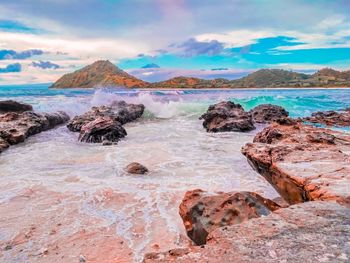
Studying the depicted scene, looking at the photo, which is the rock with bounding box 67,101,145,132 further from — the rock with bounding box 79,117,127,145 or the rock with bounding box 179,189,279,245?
the rock with bounding box 179,189,279,245

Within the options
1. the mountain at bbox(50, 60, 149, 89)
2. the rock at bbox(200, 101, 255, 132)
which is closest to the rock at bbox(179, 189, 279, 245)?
the rock at bbox(200, 101, 255, 132)

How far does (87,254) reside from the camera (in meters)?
4.42

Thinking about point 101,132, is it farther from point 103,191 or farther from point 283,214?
point 283,214

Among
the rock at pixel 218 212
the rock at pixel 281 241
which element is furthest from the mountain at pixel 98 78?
the rock at pixel 281 241

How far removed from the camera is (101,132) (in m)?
13.9

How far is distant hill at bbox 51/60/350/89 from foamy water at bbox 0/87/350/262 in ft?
331

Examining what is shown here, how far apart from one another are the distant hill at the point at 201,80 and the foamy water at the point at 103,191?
10088cm

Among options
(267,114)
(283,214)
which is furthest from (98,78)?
(283,214)

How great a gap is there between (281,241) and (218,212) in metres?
1.51

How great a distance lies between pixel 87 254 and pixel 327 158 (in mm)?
4465

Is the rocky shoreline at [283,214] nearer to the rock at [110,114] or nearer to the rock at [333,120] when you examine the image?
the rock at [110,114]

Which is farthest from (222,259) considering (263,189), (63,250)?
(263,189)

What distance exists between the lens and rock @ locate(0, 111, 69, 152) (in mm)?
13148

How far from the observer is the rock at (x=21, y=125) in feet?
43.1
